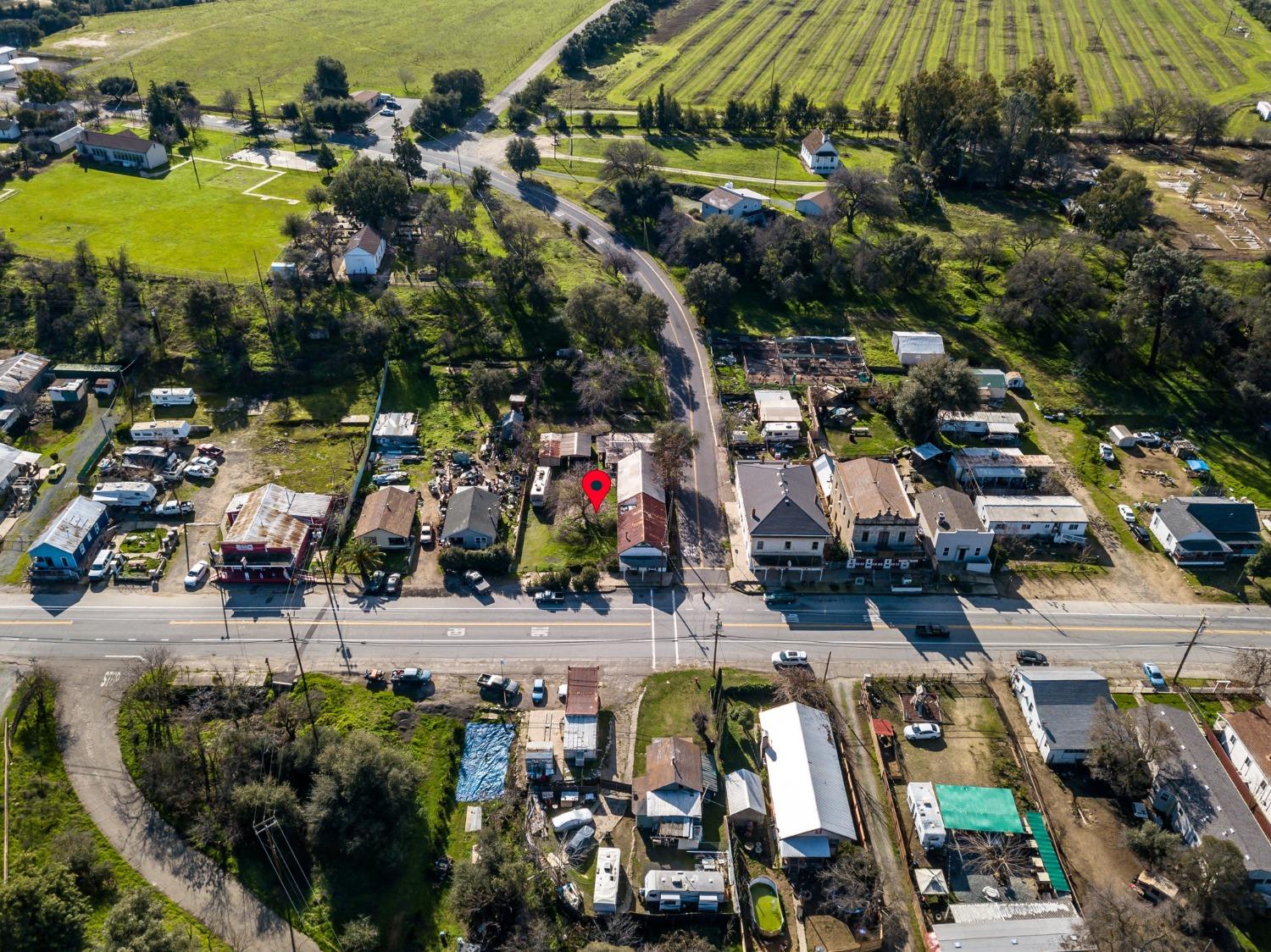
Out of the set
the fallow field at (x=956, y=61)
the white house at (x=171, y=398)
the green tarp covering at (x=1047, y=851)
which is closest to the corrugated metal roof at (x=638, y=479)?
the green tarp covering at (x=1047, y=851)

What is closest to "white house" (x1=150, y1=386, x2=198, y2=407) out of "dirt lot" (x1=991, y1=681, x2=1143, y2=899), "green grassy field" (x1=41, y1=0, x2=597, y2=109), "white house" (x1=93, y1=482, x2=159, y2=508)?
"white house" (x1=93, y1=482, x2=159, y2=508)

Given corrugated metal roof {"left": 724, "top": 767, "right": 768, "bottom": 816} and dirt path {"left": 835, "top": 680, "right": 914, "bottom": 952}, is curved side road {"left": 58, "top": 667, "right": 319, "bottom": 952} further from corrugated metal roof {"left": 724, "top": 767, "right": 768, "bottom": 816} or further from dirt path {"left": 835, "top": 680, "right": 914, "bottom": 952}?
dirt path {"left": 835, "top": 680, "right": 914, "bottom": 952}

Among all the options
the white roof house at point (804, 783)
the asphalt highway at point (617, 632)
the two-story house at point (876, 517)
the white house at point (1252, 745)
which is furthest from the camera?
the two-story house at point (876, 517)

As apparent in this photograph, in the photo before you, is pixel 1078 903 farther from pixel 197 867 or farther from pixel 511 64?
pixel 511 64

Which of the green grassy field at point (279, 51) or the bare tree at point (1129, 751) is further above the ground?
the green grassy field at point (279, 51)

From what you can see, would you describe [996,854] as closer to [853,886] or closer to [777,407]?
[853,886]

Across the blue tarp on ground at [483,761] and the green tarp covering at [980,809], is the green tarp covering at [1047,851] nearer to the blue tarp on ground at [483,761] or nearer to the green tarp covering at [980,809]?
the green tarp covering at [980,809]
